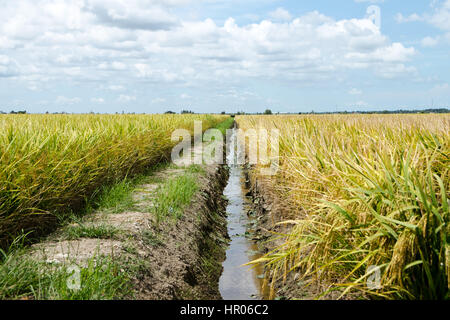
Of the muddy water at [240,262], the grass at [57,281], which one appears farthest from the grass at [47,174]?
the muddy water at [240,262]

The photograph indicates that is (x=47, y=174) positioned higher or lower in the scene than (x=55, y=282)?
higher

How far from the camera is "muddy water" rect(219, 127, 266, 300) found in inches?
167

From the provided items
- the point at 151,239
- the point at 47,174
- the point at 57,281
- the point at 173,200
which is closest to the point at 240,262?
the point at 173,200

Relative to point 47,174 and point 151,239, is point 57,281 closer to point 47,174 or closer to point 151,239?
point 151,239

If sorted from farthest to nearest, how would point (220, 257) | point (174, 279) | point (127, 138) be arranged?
1. point (127, 138)
2. point (220, 257)
3. point (174, 279)

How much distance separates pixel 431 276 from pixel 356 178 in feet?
3.59

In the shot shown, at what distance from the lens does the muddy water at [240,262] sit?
13.9ft

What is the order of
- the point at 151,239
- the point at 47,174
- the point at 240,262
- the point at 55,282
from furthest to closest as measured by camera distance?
the point at 240,262 < the point at 47,174 < the point at 151,239 < the point at 55,282

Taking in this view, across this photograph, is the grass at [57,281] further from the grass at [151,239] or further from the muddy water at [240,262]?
the muddy water at [240,262]

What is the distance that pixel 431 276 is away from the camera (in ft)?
7.65

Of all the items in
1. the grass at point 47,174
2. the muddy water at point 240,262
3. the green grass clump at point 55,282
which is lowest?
the muddy water at point 240,262

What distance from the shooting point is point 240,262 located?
5.10 metres
